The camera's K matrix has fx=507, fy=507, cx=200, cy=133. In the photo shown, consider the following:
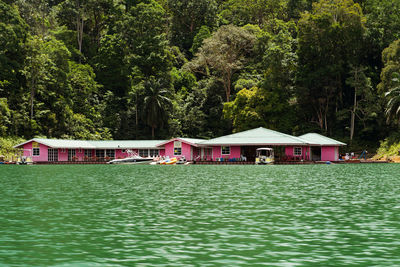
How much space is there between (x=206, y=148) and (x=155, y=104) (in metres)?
14.8

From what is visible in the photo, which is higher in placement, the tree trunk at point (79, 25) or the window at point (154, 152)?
the tree trunk at point (79, 25)

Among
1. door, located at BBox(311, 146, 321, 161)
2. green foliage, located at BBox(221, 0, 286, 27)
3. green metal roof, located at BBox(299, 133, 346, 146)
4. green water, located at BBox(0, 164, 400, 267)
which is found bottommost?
green water, located at BBox(0, 164, 400, 267)

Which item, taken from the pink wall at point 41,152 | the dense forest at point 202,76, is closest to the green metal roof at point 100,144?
the pink wall at point 41,152

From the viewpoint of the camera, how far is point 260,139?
64.2 m

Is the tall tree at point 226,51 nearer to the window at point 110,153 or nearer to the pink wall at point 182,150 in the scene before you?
the pink wall at point 182,150

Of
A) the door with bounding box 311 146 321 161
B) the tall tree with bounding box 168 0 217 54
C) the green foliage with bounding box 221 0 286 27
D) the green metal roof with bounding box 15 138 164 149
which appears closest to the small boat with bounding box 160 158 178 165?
the green metal roof with bounding box 15 138 164 149

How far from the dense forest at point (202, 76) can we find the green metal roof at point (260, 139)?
11.0 metres

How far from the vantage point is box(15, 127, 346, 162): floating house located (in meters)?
65.3

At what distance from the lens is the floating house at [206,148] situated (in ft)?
214

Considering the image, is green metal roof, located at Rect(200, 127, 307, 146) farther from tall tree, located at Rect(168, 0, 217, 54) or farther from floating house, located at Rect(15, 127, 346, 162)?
tall tree, located at Rect(168, 0, 217, 54)

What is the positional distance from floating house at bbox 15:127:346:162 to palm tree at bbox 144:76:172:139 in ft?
23.2

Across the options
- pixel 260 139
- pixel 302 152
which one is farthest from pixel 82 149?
pixel 302 152

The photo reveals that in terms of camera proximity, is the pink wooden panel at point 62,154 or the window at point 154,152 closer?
the pink wooden panel at point 62,154

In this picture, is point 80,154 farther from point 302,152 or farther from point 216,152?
point 302,152
